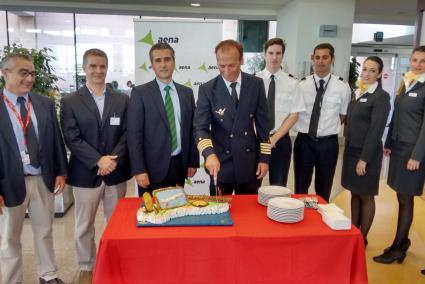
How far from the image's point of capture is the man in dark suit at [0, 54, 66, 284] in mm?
2121

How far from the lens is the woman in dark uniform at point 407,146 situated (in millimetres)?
2639

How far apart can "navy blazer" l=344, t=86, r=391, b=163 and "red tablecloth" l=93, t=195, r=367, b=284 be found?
1255 mm

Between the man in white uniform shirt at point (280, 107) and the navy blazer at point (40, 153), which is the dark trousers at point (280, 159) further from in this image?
the navy blazer at point (40, 153)

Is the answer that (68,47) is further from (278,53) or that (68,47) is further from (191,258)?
(191,258)

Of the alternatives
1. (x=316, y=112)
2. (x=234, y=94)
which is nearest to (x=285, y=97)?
(x=316, y=112)

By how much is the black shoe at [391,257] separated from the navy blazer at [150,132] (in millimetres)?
1845

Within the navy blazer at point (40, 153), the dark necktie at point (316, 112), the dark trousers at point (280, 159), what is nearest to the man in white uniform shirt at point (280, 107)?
the dark trousers at point (280, 159)

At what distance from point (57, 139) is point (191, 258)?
1286mm

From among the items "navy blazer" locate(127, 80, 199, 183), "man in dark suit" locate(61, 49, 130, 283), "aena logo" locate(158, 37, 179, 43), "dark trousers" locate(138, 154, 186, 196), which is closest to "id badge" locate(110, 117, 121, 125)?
"man in dark suit" locate(61, 49, 130, 283)

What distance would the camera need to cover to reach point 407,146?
2.72 m

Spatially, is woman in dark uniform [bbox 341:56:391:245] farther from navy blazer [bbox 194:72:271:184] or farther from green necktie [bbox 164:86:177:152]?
green necktie [bbox 164:86:177:152]

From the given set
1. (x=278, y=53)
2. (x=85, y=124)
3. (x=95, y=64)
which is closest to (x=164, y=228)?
(x=85, y=124)

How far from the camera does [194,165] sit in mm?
2508

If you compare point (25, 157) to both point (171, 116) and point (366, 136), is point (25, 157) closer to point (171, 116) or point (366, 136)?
point (171, 116)
